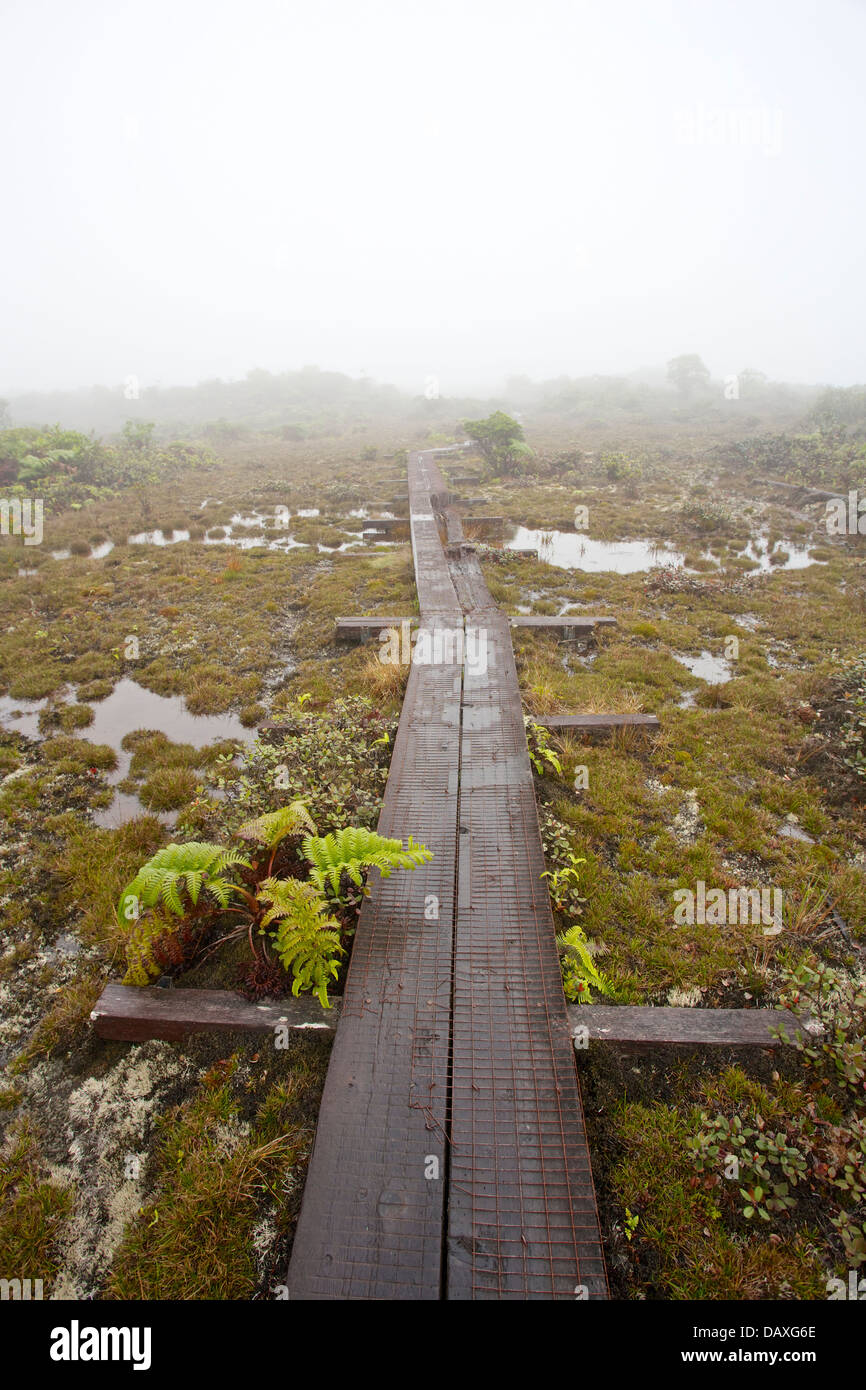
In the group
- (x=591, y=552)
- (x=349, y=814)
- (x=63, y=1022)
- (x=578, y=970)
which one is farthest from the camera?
(x=591, y=552)

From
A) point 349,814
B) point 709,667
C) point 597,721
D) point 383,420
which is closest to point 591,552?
point 709,667

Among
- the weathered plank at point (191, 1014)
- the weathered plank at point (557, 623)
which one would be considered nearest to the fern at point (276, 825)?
the weathered plank at point (191, 1014)

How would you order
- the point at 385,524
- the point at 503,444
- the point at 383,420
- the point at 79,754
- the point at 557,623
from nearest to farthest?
the point at 79,754 → the point at 557,623 → the point at 385,524 → the point at 503,444 → the point at 383,420

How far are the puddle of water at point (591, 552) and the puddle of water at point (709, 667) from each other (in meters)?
4.25

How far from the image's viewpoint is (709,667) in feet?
30.2

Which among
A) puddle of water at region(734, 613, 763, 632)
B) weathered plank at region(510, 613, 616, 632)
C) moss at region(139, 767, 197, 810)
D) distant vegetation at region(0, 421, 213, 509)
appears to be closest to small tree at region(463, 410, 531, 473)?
distant vegetation at region(0, 421, 213, 509)

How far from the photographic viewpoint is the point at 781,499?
19516 mm

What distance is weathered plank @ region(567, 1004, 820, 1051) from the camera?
3748mm

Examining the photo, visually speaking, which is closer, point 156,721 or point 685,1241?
point 685,1241

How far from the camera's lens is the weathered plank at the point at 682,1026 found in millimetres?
3748

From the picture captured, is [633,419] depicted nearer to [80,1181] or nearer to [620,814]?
[620,814]

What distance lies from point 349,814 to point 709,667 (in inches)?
255

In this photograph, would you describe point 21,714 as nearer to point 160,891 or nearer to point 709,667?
point 160,891
